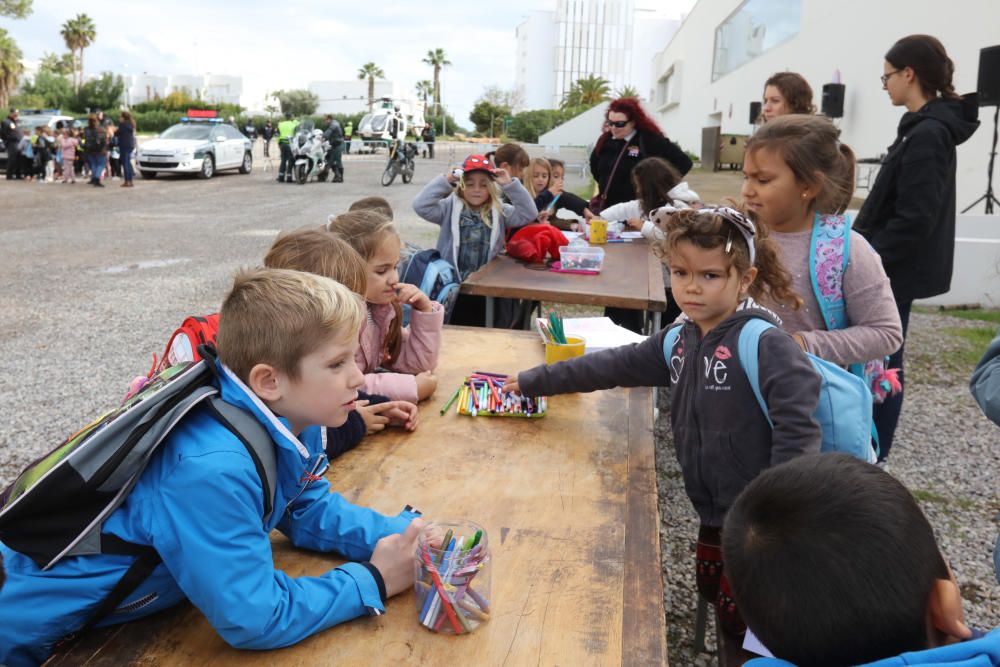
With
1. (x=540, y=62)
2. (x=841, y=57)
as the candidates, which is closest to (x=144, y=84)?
(x=540, y=62)

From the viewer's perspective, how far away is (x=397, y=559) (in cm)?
125

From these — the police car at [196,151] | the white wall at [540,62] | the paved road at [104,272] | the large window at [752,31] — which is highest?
the white wall at [540,62]

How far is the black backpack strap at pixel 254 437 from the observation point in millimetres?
1118

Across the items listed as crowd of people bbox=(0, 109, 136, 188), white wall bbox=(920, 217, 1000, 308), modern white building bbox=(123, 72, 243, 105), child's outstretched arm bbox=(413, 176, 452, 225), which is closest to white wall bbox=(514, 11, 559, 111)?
modern white building bbox=(123, 72, 243, 105)

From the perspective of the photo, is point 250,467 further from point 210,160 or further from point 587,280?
point 210,160

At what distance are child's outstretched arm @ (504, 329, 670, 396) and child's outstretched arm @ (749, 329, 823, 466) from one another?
15.9 inches

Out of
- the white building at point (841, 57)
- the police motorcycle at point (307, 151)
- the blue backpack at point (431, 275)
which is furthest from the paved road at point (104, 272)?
the white building at point (841, 57)

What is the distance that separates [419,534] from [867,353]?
4.50 feet

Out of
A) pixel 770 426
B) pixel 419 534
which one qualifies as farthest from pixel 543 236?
pixel 419 534

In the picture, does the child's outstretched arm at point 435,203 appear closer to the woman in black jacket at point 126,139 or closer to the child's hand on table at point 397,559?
the child's hand on table at point 397,559

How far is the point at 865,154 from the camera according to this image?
529 inches

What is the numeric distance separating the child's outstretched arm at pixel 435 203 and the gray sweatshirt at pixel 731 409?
96.5 inches

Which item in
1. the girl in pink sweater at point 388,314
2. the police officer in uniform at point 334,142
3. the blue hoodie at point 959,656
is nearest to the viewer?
the blue hoodie at point 959,656

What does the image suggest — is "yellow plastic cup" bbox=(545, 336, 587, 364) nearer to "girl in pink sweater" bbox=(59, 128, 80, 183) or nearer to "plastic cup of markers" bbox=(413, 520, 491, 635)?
"plastic cup of markers" bbox=(413, 520, 491, 635)
